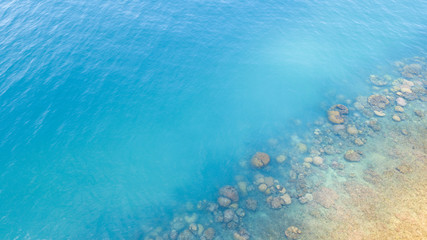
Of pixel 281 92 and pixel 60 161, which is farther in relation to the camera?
pixel 281 92

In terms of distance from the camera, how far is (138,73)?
5088 centimetres

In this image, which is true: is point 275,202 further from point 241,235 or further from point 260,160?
point 260,160

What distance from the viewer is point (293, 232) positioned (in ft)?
100

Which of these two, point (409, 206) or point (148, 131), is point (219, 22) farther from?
point (409, 206)

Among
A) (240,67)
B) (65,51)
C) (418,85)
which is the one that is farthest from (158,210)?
(418,85)

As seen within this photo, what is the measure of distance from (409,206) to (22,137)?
6409 centimetres

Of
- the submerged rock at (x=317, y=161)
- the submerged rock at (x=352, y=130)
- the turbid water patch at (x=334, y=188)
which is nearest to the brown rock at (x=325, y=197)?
the turbid water patch at (x=334, y=188)

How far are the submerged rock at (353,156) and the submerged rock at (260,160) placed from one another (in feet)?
44.9

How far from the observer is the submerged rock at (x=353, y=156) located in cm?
3803

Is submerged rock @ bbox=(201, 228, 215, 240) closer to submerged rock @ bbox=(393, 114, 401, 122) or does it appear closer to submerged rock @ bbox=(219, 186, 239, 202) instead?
submerged rock @ bbox=(219, 186, 239, 202)

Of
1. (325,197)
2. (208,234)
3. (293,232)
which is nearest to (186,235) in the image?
(208,234)

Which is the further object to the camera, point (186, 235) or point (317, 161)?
point (317, 161)

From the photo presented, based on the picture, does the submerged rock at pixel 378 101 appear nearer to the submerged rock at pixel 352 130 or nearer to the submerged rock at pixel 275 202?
the submerged rock at pixel 352 130

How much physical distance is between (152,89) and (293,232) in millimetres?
37575
